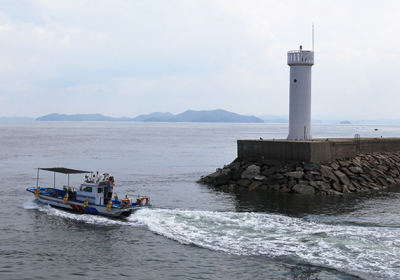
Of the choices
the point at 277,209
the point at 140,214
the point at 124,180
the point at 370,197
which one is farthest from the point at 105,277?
the point at 124,180

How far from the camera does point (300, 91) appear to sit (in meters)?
38.2

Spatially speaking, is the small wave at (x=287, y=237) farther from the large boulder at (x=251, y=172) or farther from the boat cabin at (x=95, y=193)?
the large boulder at (x=251, y=172)

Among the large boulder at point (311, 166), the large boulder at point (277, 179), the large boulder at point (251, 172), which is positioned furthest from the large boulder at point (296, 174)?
the large boulder at point (251, 172)

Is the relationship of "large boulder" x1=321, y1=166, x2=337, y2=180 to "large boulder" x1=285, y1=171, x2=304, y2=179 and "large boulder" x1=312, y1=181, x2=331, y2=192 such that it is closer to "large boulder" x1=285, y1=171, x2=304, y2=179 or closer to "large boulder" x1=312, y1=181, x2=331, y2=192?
"large boulder" x1=312, y1=181, x2=331, y2=192

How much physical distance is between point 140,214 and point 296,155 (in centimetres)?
1546

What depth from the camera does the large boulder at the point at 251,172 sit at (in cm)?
3481

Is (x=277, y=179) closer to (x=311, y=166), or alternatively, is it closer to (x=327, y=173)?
(x=311, y=166)

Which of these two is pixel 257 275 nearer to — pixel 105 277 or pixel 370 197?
pixel 105 277

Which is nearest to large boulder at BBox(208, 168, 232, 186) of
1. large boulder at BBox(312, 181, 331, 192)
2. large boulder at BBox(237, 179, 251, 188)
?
large boulder at BBox(237, 179, 251, 188)

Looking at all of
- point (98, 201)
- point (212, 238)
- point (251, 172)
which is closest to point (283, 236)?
point (212, 238)

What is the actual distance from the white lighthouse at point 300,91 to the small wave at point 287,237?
626 inches

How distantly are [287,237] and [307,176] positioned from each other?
1360 cm

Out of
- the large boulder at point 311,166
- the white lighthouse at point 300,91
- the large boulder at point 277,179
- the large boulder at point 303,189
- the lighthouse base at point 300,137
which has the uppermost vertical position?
the white lighthouse at point 300,91

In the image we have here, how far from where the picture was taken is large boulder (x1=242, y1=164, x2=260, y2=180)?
34812 millimetres
